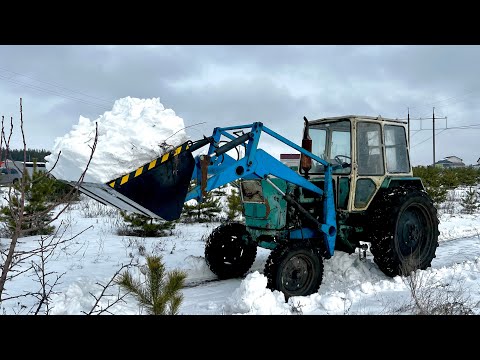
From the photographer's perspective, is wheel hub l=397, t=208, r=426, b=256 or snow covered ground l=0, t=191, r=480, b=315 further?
wheel hub l=397, t=208, r=426, b=256

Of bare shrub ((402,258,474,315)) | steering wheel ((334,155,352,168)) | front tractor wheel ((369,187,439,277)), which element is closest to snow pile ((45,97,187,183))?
steering wheel ((334,155,352,168))

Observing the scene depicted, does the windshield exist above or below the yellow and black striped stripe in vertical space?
above

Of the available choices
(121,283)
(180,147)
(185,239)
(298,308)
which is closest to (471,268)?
(298,308)

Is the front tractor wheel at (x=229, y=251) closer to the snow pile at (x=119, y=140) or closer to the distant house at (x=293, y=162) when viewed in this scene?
the distant house at (x=293, y=162)

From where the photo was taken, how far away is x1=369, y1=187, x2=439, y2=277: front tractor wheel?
239 inches

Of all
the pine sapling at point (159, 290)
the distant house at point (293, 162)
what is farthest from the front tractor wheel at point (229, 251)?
the pine sapling at point (159, 290)

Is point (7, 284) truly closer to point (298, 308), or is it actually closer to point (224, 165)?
point (224, 165)

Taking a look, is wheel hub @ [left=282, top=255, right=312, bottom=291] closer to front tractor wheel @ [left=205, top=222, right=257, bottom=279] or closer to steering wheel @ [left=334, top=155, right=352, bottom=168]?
front tractor wheel @ [left=205, top=222, right=257, bottom=279]

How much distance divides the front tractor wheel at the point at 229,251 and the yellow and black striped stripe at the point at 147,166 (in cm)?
236

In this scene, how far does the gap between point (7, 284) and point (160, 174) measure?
302 centimetres

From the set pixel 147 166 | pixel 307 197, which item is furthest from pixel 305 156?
pixel 147 166

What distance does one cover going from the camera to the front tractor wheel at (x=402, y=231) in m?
6.08

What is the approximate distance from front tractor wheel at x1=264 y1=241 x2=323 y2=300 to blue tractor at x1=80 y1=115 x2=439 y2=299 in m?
0.01

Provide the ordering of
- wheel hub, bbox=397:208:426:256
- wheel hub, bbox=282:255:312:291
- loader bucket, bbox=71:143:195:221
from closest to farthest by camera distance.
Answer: loader bucket, bbox=71:143:195:221 → wheel hub, bbox=282:255:312:291 → wheel hub, bbox=397:208:426:256
